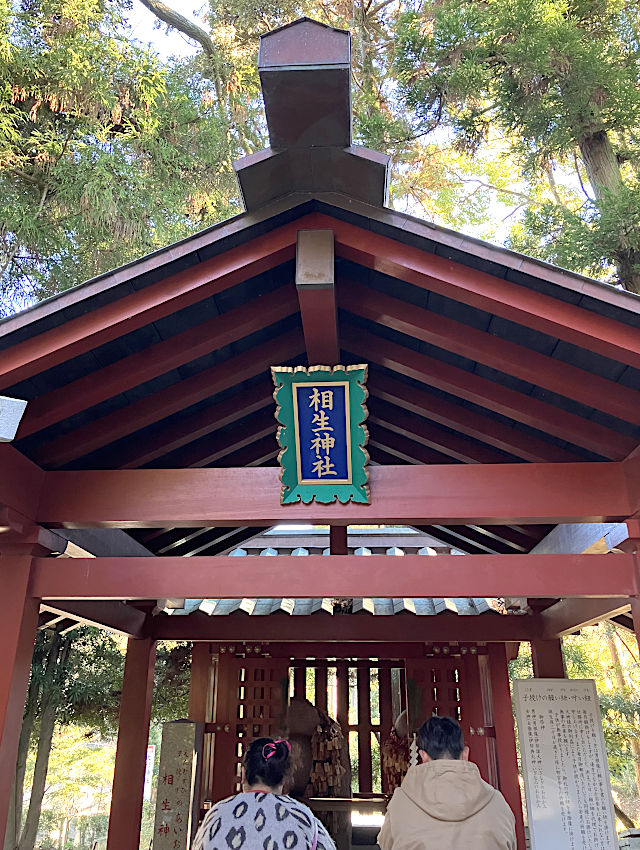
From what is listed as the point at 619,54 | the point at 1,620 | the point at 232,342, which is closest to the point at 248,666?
the point at 1,620

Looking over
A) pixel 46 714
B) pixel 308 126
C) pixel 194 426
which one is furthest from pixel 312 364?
pixel 46 714

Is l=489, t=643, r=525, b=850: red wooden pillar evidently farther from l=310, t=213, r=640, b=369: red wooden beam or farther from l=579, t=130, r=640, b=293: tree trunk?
l=579, t=130, r=640, b=293: tree trunk

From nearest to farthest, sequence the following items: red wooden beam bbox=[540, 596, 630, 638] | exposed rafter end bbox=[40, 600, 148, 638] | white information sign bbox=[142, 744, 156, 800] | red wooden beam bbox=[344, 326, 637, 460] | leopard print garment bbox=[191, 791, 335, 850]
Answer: leopard print garment bbox=[191, 791, 335, 850] < red wooden beam bbox=[344, 326, 637, 460] < red wooden beam bbox=[540, 596, 630, 638] < exposed rafter end bbox=[40, 600, 148, 638] < white information sign bbox=[142, 744, 156, 800]

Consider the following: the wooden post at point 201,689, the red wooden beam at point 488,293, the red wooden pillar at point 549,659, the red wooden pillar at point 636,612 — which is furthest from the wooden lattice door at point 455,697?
the red wooden beam at point 488,293

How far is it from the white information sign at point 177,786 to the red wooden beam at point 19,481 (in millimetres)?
3768

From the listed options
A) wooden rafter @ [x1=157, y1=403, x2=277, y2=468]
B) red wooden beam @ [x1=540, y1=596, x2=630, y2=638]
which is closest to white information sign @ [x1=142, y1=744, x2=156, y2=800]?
red wooden beam @ [x1=540, y1=596, x2=630, y2=638]

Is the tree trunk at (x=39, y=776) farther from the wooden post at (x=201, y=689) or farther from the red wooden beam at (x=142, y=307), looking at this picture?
the red wooden beam at (x=142, y=307)

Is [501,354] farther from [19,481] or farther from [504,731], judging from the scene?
[504,731]

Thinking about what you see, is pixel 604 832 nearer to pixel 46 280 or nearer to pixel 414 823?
pixel 414 823

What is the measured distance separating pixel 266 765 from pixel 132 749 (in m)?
4.61

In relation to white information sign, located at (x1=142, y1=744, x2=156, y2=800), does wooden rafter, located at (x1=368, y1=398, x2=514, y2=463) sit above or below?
above

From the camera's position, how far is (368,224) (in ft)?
→ 10.7

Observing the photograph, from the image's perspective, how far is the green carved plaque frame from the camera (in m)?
3.71

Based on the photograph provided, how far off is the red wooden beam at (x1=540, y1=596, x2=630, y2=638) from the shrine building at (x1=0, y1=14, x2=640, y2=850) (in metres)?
0.04
